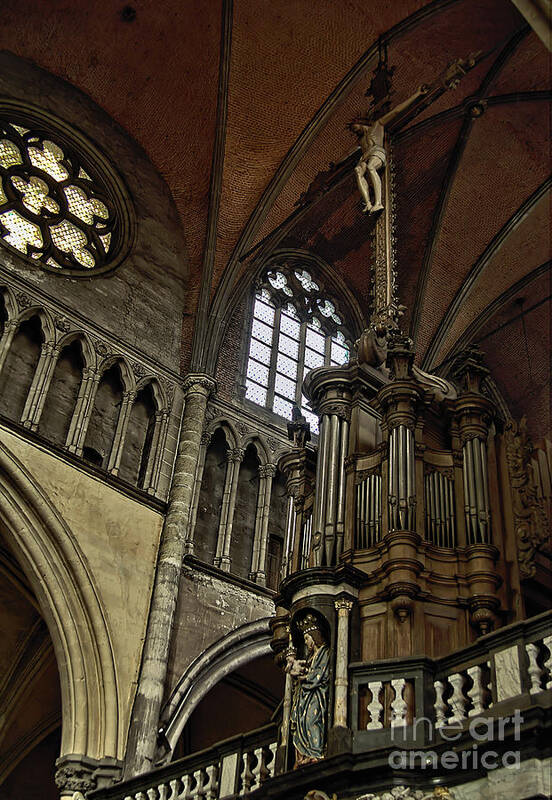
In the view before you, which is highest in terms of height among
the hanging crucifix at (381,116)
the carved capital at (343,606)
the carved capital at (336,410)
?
the hanging crucifix at (381,116)

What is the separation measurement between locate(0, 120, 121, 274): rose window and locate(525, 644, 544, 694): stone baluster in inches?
390

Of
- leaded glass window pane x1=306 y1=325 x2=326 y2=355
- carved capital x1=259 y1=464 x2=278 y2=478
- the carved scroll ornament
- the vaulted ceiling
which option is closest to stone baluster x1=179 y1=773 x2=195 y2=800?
the carved scroll ornament

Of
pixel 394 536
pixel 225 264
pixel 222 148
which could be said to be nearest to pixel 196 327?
pixel 225 264

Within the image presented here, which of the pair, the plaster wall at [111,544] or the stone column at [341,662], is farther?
the plaster wall at [111,544]

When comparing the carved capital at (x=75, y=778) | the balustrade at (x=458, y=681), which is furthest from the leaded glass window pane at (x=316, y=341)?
the balustrade at (x=458, y=681)

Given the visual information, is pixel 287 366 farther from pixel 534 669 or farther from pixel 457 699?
pixel 534 669

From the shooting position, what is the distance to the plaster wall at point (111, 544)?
11852 millimetres

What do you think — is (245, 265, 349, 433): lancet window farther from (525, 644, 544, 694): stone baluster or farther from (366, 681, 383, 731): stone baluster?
(525, 644, 544, 694): stone baluster

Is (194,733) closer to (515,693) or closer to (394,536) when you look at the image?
(394,536)

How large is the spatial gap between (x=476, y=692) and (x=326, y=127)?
11.4 meters

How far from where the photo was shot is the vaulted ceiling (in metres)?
15.2

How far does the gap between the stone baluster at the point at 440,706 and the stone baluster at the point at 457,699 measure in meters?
0.07

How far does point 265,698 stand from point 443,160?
32.1ft

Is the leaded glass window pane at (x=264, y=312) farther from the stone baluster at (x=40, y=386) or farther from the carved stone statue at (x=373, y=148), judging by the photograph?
the stone baluster at (x=40, y=386)
